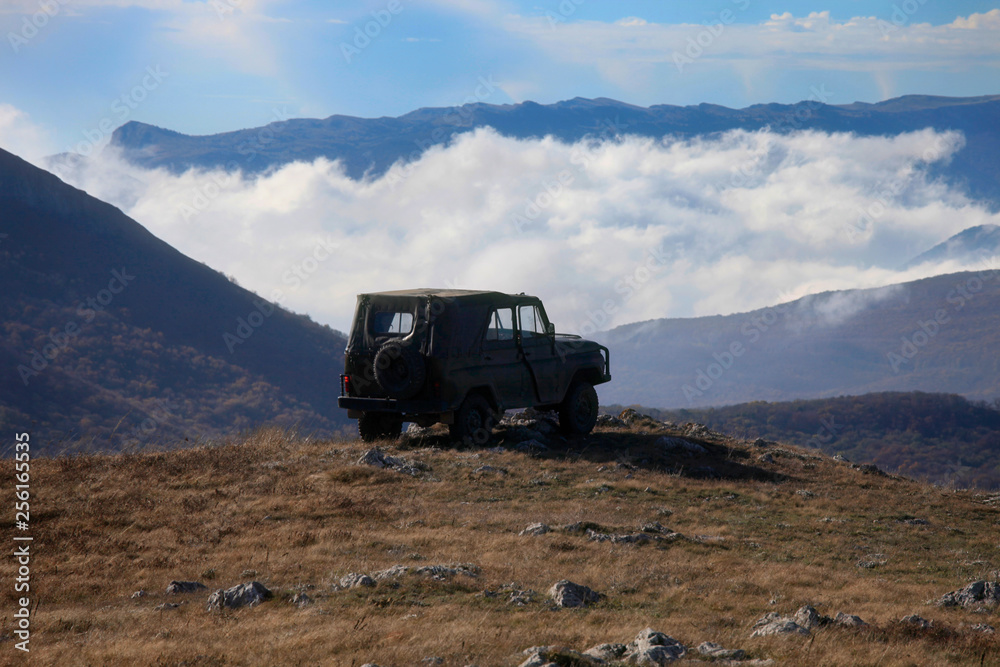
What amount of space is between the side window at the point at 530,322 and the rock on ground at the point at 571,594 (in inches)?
317

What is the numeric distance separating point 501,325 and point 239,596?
8183mm

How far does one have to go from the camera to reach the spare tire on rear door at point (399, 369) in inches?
508

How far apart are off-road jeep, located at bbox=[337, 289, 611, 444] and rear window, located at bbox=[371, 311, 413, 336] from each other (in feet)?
0.06

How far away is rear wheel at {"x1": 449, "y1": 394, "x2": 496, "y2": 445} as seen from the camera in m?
13.7

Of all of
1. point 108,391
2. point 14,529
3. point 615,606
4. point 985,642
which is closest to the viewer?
point 985,642

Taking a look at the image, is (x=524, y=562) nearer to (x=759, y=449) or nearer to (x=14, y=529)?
(x=14, y=529)

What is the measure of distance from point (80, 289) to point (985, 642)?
11556 centimetres

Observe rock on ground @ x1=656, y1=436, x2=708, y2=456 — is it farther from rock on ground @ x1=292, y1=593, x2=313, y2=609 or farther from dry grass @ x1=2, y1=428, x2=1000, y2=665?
rock on ground @ x1=292, y1=593, x2=313, y2=609

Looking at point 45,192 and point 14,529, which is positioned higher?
point 45,192

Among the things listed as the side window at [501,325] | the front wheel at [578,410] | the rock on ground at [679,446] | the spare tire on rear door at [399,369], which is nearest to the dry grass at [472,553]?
the rock on ground at [679,446]

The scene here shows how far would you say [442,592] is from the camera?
6.86m

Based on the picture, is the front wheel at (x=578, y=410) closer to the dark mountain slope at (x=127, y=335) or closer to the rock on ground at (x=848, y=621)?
the rock on ground at (x=848, y=621)

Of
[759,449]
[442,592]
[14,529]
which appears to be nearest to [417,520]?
[442,592]

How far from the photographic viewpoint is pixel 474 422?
14016mm
